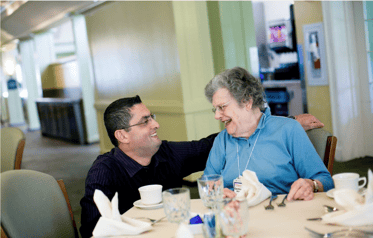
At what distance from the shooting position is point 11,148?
362 cm

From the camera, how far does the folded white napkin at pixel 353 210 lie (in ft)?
3.98

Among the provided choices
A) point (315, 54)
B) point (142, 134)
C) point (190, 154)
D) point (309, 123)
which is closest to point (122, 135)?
point (142, 134)

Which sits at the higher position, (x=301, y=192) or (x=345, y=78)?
(x=345, y=78)

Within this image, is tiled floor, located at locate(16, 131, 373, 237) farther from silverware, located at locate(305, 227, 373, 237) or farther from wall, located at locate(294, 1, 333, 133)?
silverware, located at locate(305, 227, 373, 237)

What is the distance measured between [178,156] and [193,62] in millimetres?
2647

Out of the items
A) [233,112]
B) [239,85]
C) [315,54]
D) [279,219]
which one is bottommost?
→ [279,219]

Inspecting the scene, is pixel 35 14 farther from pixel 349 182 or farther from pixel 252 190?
pixel 349 182

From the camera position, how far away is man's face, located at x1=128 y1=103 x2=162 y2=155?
2273mm

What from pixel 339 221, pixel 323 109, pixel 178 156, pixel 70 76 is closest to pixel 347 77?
pixel 323 109

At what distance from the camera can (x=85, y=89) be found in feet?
29.7

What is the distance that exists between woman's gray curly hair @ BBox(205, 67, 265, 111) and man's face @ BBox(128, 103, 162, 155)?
42 centimetres

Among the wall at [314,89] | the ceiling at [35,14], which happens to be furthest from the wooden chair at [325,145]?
the ceiling at [35,14]

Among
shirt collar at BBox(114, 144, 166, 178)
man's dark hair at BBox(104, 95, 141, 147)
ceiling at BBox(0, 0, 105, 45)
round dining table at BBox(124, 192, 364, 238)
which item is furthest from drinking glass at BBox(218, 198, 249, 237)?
ceiling at BBox(0, 0, 105, 45)

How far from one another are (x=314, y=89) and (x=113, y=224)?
4.78 m
